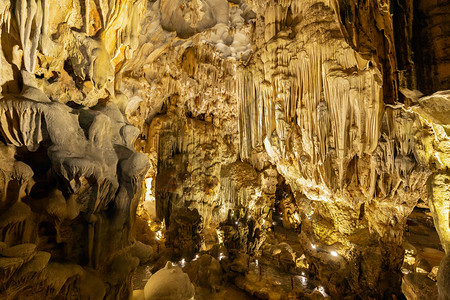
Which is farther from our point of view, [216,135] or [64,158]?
[216,135]

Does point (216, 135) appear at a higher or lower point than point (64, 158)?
higher

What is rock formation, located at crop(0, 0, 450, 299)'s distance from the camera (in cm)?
238

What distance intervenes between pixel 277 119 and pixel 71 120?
4832 millimetres

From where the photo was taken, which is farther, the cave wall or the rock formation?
the rock formation

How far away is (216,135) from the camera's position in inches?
371

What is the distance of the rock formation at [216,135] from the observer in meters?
2.38

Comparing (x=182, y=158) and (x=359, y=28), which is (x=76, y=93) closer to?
(x=359, y=28)

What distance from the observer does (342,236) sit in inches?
292

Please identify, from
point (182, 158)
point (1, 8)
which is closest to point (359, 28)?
point (1, 8)

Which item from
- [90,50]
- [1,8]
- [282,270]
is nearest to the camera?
[1,8]

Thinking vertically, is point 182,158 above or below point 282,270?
above

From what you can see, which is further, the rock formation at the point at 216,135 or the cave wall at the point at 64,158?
the rock formation at the point at 216,135

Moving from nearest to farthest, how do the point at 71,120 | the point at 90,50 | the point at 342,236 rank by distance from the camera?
the point at 71,120 < the point at 90,50 < the point at 342,236

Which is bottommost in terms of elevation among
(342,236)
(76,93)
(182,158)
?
(342,236)
